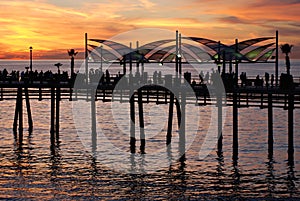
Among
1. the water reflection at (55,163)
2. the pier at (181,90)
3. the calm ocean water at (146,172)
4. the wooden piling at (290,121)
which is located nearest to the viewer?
the calm ocean water at (146,172)

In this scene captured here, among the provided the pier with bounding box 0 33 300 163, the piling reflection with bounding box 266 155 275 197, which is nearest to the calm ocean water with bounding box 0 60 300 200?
the piling reflection with bounding box 266 155 275 197

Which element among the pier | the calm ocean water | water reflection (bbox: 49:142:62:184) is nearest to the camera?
the calm ocean water

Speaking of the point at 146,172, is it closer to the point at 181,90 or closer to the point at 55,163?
the point at 55,163

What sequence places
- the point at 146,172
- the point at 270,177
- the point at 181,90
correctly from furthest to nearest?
the point at 181,90, the point at 146,172, the point at 270,177

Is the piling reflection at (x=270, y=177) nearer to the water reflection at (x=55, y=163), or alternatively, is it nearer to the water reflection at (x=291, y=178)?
the water reflection at (x=291, y=178)

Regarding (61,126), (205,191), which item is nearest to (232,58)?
(61,126)

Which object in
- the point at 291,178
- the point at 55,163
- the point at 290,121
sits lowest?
the point at 291,178

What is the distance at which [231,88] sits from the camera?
42.3 metres

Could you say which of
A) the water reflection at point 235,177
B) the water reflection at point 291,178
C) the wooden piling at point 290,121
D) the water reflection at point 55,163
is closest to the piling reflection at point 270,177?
the water reflection at point 291,178

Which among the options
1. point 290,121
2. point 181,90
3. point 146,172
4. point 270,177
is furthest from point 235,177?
point 181,90

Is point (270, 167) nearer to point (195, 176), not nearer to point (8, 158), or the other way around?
point (195, 176)

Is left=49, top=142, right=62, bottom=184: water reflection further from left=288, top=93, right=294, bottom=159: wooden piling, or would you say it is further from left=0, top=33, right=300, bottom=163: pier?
left=288, top=93, right=294, bottom=159: wooden piling

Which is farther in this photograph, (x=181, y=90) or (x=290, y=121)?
(x=181, y=90)

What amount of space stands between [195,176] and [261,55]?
20.7 meters
